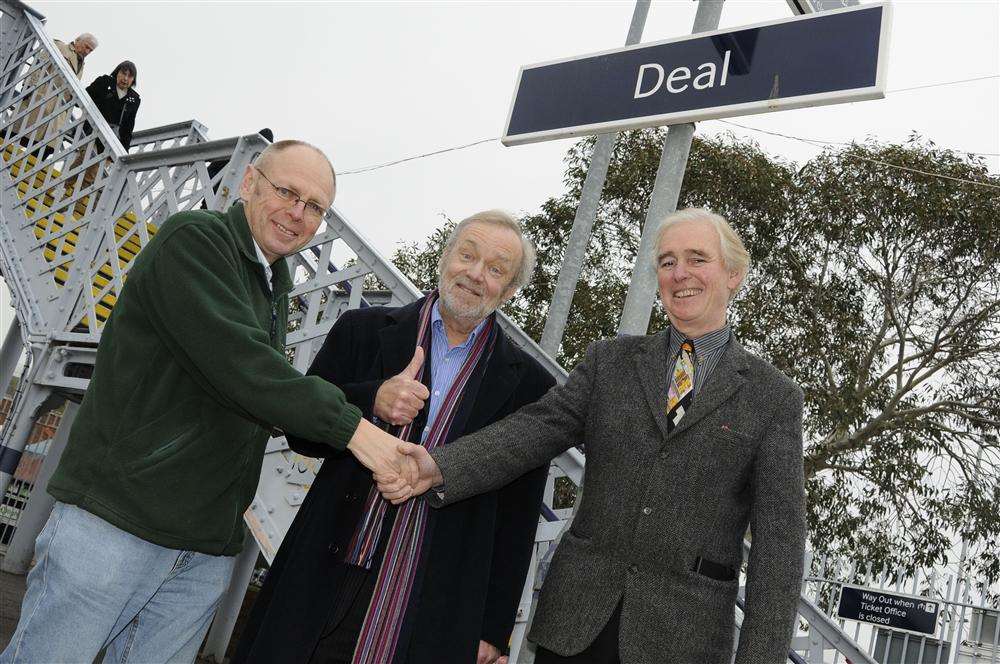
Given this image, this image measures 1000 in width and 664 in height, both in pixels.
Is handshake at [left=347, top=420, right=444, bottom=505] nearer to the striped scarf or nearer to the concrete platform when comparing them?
the striped scarf

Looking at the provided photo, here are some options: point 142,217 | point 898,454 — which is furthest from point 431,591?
point 898,454

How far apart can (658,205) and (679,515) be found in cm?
166

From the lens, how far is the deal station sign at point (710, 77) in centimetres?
307

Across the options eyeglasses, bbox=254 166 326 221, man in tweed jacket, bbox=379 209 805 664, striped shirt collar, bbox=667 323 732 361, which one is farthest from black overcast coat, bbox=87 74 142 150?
striped shirt collar, bbox=667 323 732 361

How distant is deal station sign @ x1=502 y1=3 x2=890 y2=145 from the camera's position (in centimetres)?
307

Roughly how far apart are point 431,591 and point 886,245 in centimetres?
1346

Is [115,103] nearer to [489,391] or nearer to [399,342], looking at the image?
[399,342]

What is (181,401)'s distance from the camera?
82.6 inches

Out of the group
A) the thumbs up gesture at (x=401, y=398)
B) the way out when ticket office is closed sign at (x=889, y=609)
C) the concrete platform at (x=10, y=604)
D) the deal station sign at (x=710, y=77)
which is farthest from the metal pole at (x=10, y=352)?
the way out when ticket office is closed sign at (x=889, y=609)

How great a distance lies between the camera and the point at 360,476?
2457 millimetres

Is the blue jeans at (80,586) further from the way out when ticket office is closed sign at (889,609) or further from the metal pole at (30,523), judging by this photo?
the way out when ticket office is closed sign at (889,609)

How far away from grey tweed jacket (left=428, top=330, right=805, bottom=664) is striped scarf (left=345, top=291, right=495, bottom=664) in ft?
0.42

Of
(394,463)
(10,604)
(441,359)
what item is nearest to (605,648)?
(394,463)

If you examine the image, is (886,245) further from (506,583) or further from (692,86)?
(506,583)
